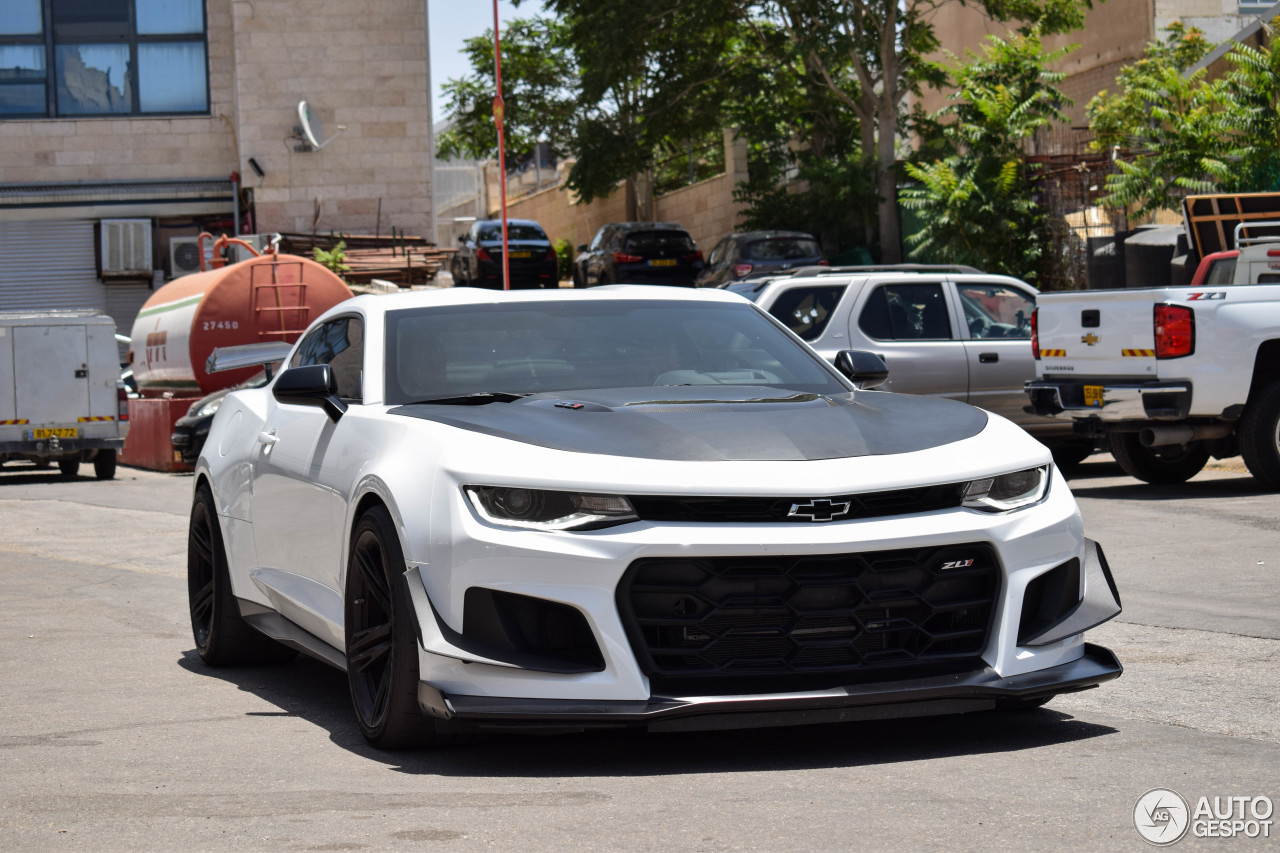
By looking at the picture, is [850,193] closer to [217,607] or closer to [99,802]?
[217,607]

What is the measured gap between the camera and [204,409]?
69.4 feet

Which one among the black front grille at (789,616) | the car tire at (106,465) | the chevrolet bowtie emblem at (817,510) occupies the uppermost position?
the chevrolet bowtie emblem at (817,510)

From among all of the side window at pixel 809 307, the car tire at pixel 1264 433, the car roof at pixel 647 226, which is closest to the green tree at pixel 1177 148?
the side window at pixel 809 307

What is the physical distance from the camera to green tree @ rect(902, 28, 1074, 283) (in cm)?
2850

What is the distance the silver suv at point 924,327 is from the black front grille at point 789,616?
989 centimetres

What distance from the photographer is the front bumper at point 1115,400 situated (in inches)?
489

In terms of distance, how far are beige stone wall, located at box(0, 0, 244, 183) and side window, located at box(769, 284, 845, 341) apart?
25.7 meters

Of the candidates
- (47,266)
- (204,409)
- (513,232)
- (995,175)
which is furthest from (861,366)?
(513,232)

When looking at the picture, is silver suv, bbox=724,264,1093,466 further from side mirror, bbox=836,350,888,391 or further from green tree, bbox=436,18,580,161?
green tree, bbox=436,18,580,161

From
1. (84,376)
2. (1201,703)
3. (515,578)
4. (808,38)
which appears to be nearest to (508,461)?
(515,578)

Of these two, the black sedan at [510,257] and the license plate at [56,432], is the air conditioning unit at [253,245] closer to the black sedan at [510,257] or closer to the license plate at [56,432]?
the black sedan at [510,257]

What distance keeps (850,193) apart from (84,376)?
1785 centimetres

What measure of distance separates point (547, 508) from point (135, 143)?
116 feet

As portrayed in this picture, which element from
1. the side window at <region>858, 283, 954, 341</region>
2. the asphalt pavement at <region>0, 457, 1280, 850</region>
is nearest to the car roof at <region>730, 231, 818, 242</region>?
the side window at <region>858, 283, 954, 341</region>
